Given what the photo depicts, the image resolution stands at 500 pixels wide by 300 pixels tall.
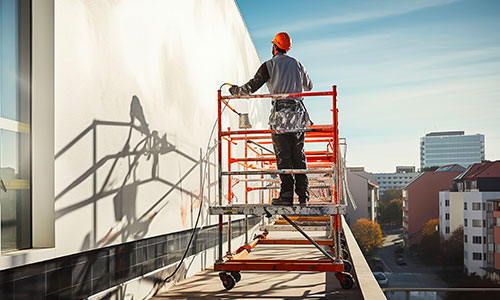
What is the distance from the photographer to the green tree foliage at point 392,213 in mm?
129688

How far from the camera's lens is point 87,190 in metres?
3.71

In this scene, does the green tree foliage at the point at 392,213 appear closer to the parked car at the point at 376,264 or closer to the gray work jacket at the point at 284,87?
the parked car at the point at 376,264

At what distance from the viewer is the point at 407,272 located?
85562 mm

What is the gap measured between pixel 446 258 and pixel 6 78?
97313 millimetres

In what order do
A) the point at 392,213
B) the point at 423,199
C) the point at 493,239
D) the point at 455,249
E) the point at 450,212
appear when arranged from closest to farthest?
1. the point at 493,239
2. the point at 450,212
3. the point at 455,249
4. the point at 423,199
5. the point at 392,213

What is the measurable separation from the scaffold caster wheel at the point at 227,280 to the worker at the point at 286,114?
1.00 meters

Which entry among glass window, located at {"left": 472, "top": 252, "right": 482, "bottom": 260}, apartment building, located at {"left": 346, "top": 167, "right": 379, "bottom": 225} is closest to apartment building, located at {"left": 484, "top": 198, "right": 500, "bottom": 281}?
glass window, located at {"left": 472, "top": 252, "right": 482, "bottom": 260}

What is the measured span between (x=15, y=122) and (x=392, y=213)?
438ft

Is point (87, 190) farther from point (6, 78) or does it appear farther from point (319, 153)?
point (319, 153)

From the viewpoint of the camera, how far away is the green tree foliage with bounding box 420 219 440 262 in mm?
93562

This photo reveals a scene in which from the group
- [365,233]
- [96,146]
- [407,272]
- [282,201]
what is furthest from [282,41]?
[365,233]

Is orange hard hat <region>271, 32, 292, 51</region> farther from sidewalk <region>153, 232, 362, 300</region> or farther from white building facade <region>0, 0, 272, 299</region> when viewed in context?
sidewalk <region>153, 232, 362, 300</region>

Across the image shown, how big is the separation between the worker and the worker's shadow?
1161 mm

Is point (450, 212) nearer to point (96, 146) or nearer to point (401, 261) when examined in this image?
point (401, 261)
